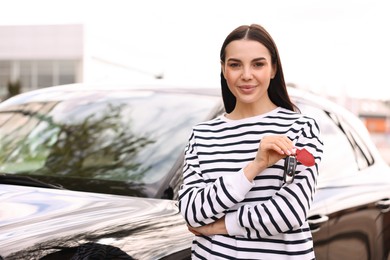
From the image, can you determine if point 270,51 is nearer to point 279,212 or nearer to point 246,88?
point 246,88

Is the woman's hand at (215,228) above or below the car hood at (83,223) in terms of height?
above

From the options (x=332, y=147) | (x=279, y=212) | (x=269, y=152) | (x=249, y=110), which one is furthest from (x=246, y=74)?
(x=332, y=147)

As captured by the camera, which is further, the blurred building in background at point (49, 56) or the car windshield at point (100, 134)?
the blurred building in background at point (49, 56)

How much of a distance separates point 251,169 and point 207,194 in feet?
0.53

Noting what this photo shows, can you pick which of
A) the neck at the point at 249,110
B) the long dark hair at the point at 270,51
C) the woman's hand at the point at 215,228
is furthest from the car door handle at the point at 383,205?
the woman's hand at the point at 215,228

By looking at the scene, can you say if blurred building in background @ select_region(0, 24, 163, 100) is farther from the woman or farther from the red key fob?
the red key fob

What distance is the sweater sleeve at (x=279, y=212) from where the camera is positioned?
202 cm

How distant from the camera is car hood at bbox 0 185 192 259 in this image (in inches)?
86.7

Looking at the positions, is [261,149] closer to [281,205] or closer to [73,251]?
[281,205]

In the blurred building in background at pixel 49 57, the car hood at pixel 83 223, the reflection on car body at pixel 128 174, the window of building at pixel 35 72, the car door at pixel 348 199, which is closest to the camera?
the car hood at pixel 83 223

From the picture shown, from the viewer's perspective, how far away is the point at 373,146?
4.57 m

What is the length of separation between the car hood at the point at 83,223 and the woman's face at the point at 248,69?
0.63m

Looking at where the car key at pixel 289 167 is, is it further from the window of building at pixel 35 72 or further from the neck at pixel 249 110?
the window of building at pixel 35 72

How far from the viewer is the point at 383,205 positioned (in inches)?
159
